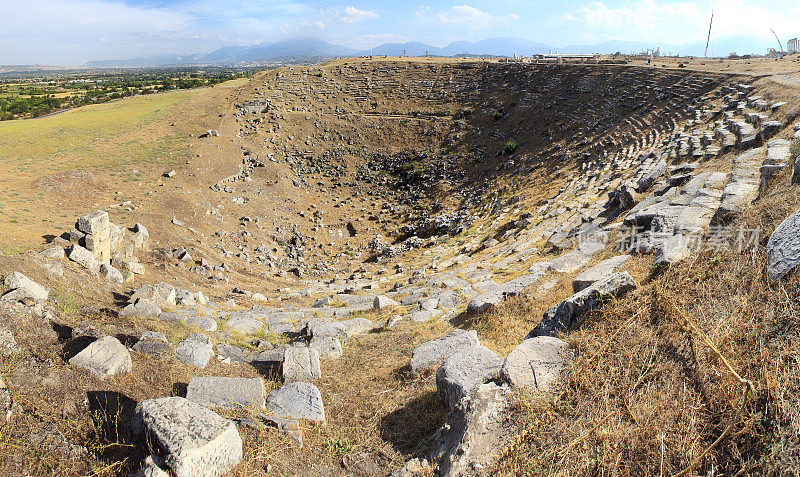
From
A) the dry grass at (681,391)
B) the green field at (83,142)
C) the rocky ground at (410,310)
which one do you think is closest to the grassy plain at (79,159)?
the green field at (83,142)

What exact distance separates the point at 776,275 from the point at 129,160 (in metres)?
27.9

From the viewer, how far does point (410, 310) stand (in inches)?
429

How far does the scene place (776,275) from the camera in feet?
16.1

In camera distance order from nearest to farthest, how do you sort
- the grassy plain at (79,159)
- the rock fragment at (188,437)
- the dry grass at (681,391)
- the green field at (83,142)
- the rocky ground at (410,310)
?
the dry grass at (681,391)
the rock fragment at (188,437)
the rocky ground at (410,310)
the grassy plain at (79,159)
the green field at (83,142)

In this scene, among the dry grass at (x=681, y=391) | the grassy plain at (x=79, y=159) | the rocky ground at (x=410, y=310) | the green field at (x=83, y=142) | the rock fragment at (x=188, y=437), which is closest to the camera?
the dry grass at (x=681, y=391)

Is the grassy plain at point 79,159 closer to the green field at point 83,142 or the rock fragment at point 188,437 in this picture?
the green field at point 83,142

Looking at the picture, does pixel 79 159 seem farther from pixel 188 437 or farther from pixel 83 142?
pixel 188 437

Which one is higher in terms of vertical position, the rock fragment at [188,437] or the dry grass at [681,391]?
the dry grass at [681,391]

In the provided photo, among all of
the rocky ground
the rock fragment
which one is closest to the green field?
the rocky ground

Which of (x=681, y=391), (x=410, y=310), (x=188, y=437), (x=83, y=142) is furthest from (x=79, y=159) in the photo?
(x=681, y=391)

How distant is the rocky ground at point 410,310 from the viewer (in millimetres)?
4438

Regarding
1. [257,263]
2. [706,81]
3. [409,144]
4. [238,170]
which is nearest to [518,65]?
[409,144]

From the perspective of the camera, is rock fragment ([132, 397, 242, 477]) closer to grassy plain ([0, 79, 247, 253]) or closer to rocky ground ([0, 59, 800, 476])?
rocky ground ([0, 59, 800, 476])

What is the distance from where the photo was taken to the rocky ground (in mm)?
4438
